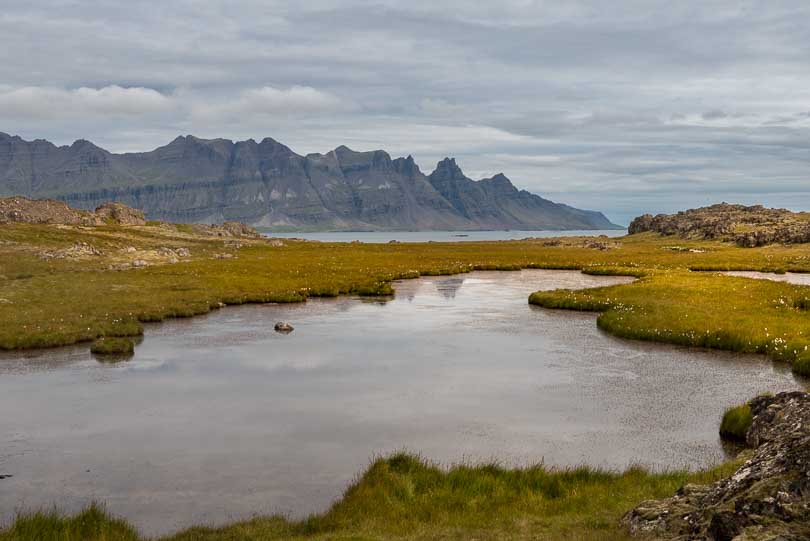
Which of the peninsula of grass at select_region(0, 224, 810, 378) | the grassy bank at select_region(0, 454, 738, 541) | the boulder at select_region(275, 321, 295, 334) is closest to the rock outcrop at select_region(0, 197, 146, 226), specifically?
the peninsula of grass at select_region(0, 224, 810, 378)

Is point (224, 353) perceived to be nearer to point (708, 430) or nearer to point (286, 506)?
point (286, 506)

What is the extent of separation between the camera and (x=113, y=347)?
101 feet

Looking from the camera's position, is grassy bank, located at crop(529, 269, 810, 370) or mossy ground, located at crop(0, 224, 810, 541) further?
grassy bank, located at crop(529, 269, 810, 370)

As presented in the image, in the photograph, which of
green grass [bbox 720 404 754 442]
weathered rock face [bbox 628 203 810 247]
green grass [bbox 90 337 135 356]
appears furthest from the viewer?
weathered rock face [bbox 628 203 810 247]

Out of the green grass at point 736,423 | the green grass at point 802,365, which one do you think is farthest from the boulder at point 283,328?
the green grass at point 802,365

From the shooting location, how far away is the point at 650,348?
32.2m

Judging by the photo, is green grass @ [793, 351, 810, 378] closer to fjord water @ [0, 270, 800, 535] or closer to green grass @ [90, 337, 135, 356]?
fjord water @ [0, 270, 800, 535]

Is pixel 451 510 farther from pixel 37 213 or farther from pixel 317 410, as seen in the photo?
pixel 37 213

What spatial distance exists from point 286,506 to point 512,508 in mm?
5134

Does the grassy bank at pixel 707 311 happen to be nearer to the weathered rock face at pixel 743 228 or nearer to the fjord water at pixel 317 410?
the fjord water at pixel 317 410

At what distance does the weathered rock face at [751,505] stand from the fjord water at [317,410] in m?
6.39

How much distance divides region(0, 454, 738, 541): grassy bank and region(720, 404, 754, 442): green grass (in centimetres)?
392

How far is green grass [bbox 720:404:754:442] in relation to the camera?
18609 mm

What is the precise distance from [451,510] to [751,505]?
6.28m
